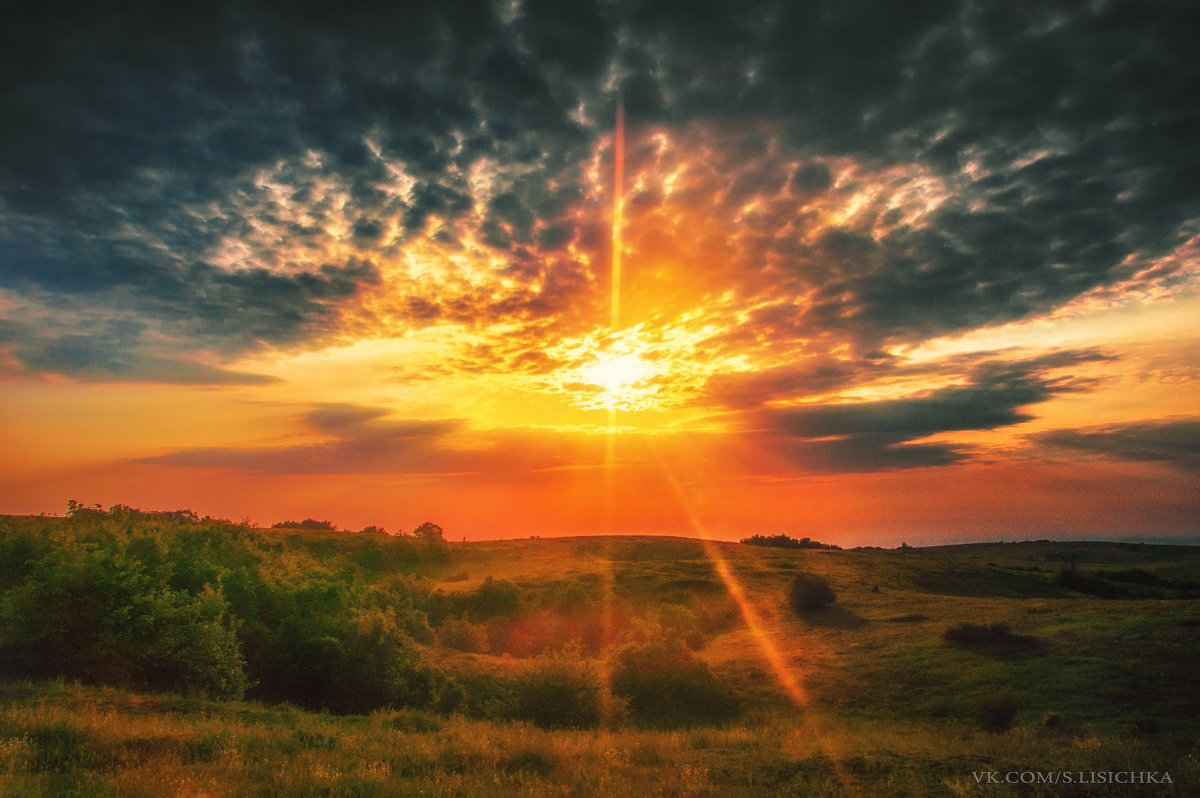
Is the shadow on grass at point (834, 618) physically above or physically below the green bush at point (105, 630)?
below

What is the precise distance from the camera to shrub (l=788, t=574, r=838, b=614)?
4838 centimetres

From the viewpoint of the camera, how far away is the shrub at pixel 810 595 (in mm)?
48375

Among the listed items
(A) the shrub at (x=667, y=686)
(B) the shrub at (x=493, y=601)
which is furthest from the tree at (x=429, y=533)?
(A) the shrub at (x=667, y=686)


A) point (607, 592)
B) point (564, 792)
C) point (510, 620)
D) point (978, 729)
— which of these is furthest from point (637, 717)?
point (607, 592)

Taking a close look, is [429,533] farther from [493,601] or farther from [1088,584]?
[1088,584]

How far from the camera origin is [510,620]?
49031 mm

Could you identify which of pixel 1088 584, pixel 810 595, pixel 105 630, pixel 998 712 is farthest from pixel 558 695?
pixel 1088 584

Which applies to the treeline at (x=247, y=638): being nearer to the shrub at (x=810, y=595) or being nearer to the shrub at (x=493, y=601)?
the shrub at (x=493, y=601)

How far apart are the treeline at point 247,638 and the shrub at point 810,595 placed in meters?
17.7

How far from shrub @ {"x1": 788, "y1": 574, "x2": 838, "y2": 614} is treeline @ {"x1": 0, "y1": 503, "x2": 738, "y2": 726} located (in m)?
17.7

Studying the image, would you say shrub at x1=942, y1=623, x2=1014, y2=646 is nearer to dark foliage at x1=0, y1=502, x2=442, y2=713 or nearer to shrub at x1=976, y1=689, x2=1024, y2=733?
shrub at x1=976, y1=689, x2=1024, y2=733

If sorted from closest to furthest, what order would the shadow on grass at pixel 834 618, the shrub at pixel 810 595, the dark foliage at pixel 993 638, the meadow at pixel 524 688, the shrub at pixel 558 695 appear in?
the meadow at pixel 524 688 → the shrub at pixel 558 695 → the dark foliage at pixel 993 638 → the shadow on grass at pixel 834 618 → the shrub at pixel 810 595

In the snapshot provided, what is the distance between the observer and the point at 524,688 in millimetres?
25047

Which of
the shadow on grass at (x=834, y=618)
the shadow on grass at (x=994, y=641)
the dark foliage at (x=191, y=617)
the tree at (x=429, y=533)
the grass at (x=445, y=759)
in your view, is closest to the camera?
the grass at (x=445, y=759)
